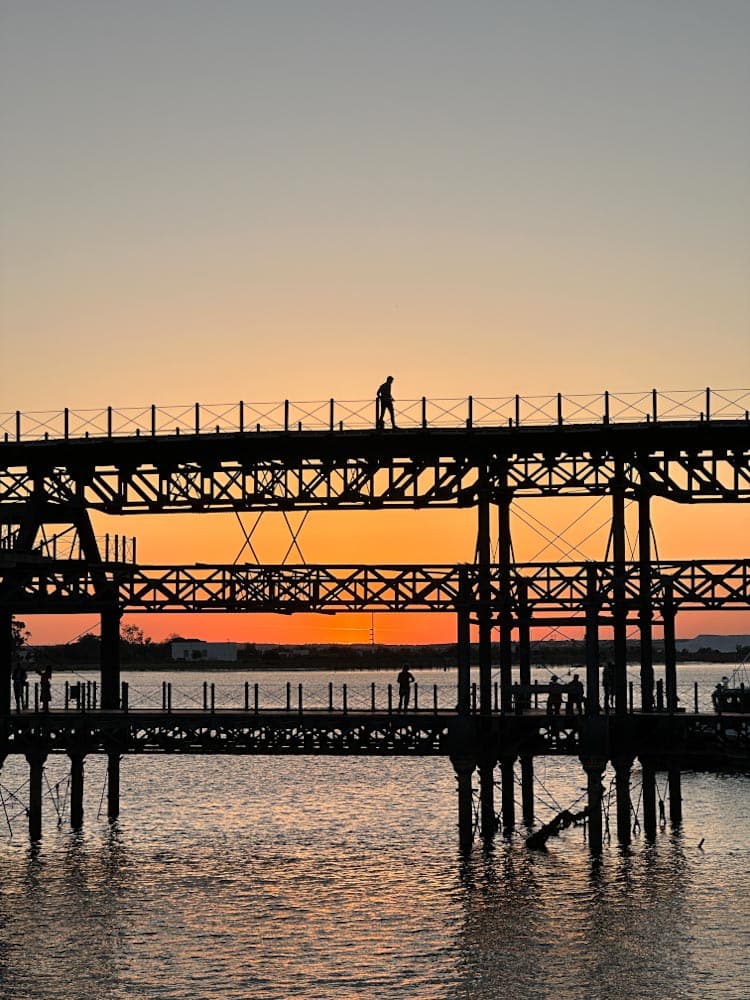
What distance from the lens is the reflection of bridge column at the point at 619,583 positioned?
49.4 metres

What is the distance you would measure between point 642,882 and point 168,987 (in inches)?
650

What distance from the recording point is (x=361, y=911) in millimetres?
42531

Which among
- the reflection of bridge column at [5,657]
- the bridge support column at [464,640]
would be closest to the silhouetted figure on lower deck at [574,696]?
the bridge support column at [464,640]

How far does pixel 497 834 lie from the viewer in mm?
55875

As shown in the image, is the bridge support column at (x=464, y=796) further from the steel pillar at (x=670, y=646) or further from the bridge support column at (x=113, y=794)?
the bridge support column at (x=113, y=794)

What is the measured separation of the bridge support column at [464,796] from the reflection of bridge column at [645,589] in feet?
19.7

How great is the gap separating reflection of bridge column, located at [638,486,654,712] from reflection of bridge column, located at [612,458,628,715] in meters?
0.59

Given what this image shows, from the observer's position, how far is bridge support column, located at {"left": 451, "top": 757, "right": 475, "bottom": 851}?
161ft

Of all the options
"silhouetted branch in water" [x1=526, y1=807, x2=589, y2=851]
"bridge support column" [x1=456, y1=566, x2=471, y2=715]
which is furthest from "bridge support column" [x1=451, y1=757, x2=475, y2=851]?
"silhouetted branch in water" [x1=526, y1=807, x2=589, y2=851]

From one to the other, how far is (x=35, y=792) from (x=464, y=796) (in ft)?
49.9

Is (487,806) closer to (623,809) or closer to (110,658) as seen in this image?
(623,809)

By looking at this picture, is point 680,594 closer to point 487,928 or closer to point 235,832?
point 487,928

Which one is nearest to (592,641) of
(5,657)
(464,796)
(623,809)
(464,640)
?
(464,640)

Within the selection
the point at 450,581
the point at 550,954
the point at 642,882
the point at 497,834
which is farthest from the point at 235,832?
the point at 550,954
